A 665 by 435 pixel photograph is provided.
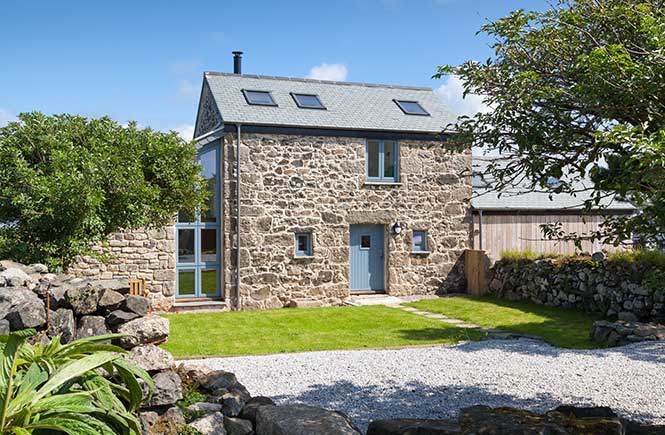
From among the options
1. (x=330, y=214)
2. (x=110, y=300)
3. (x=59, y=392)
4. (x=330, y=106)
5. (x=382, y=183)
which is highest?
Result: (x=330, y=106)

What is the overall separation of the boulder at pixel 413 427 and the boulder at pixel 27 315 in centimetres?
330

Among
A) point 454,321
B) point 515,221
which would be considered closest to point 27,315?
point 454,321

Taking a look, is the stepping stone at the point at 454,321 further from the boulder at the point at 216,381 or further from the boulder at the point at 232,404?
the boulder at the point at 232,404

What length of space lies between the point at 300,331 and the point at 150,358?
6370 millimetres

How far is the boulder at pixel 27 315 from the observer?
562 centimetres

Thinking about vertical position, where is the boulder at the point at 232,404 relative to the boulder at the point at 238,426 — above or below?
above

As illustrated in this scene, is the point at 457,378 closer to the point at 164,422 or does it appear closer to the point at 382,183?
the point at 164,422

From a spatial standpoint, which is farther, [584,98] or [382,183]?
[382,183]

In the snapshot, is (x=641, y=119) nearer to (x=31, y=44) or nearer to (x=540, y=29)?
(x=540, y=29)

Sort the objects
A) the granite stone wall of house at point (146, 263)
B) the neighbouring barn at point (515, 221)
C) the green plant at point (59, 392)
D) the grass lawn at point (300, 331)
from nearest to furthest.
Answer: the green plant at point (59, 392)
the grass lawn at point (300, 331)
the granite stone wall of house at point (146, 263)
the neighbouring barn at point (515, 221)

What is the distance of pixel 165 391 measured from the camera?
5.56 m

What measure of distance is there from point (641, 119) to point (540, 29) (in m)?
1.28

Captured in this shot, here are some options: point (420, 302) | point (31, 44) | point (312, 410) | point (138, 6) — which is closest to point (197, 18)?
point (138, 6)

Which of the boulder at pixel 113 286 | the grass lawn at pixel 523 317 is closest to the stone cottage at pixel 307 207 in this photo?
the grass lawn at pixel 523 317
